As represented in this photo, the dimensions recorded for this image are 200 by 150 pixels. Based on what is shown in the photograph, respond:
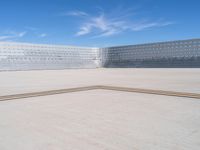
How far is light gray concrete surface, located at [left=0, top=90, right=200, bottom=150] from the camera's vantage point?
2094mm

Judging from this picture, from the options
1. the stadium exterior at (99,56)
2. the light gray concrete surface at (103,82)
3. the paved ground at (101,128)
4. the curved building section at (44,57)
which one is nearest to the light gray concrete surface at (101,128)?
the paved ground at (101,128)

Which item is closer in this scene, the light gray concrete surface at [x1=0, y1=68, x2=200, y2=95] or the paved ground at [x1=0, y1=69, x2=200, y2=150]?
the paved ground at [x1=0, y1=69, x2=200, y2=150]

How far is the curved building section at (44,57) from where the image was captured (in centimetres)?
2967

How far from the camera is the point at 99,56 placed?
42.3m

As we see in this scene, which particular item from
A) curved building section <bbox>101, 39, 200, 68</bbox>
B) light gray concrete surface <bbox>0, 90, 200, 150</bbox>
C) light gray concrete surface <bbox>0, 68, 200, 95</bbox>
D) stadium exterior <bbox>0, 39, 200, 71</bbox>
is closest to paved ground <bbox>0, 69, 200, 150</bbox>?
light gray concrete surface <bbox>0, 90, 200, 150</bbox>

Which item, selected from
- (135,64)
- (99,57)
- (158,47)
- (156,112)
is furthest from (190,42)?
(156,112)

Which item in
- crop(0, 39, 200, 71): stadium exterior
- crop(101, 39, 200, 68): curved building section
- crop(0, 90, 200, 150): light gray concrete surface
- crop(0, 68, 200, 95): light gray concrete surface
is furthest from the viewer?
crop(101, 39, 200, 68): curved building section

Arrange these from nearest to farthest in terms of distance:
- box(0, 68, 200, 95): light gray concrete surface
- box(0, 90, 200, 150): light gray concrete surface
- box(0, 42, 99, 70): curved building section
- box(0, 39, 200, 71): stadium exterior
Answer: box(0, 90, 200, 150): light gray concrete surface
box(0, 68, 200, 95): light gray concrete surface
box(0, 42, 99, 70): curved building section
box(0, 39, 200, 71): stadium exterior

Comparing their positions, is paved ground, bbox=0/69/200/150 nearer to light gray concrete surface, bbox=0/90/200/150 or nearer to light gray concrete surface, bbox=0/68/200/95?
light gray concrete surface, bbox=0/90/200/150

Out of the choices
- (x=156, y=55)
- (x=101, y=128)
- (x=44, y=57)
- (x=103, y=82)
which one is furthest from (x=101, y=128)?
(x=156, y=55)

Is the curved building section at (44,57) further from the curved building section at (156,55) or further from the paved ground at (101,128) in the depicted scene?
the paved ground at (101,128)

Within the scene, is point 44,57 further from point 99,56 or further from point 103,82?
point 103,82

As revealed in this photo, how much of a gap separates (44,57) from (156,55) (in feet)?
66.2

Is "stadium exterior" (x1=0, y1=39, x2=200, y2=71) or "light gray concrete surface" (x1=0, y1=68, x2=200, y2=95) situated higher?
"stadium exterior" (x1=0, y1=39, x2=200, y2=71)
